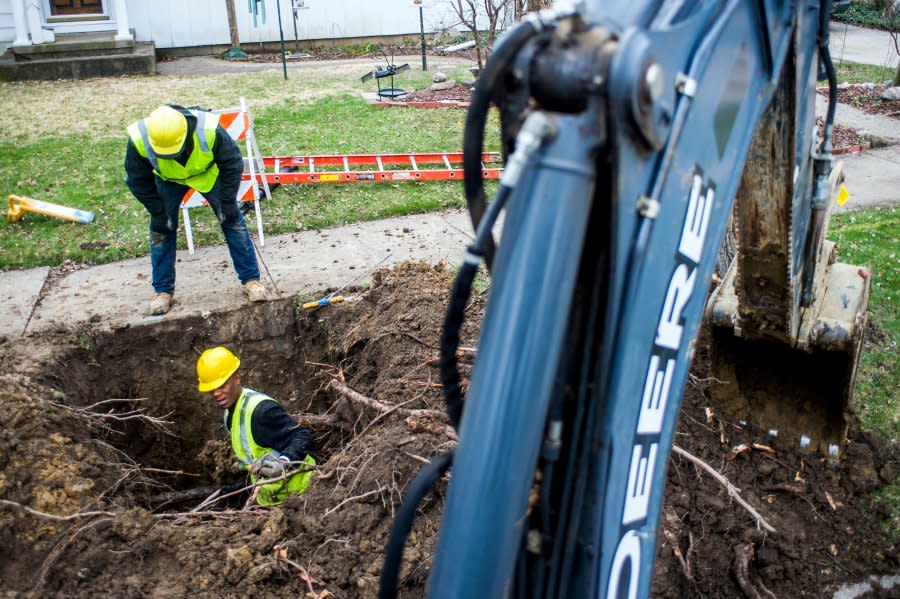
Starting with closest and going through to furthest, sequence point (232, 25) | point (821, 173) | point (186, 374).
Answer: point (821, 173) < point (186, 374) < point (232, 25)

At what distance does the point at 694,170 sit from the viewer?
6.53 feet

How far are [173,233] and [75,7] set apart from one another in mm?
16188

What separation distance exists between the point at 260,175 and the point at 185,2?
14015mm

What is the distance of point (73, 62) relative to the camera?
741 inches

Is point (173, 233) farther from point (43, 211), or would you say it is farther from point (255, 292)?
point (43, 211)

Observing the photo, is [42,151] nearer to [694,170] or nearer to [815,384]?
[815,384]

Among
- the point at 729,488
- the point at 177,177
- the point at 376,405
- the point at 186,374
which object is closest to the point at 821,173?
the point at 729,488

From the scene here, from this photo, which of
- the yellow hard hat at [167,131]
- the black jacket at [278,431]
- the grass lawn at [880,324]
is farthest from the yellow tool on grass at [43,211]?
the grass lawn at [880,324]

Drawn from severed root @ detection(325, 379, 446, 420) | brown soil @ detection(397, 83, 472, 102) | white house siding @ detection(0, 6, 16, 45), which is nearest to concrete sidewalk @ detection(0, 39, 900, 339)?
severed root @ detection(325, 379, 446, 420)

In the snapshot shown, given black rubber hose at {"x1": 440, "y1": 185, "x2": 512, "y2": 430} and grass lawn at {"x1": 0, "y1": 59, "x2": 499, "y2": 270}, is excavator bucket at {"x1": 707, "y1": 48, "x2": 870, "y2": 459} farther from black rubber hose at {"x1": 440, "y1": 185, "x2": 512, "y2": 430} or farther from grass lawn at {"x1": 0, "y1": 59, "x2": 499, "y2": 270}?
grass lawn at {"x1": 0, "y1": 59, "x2": 499, "y2": 270}

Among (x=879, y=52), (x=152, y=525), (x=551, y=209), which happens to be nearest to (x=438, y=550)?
(x=551, y=209)

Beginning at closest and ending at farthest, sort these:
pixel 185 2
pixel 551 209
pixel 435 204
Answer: pixel 551 209 → pixel 435 204 → pixel 185 2

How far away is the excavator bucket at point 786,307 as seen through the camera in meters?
3.36

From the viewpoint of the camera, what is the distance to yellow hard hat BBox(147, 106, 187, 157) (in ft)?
21.4
